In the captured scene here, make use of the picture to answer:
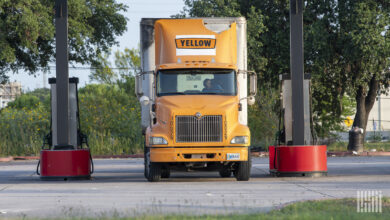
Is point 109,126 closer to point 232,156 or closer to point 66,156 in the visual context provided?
point 66,156

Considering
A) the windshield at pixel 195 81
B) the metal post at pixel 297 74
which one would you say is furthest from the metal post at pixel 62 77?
the metal post at pixel 297 74

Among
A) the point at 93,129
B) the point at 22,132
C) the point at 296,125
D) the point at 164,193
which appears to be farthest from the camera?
the point at 93,129

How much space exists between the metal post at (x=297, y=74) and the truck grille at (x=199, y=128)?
318cm

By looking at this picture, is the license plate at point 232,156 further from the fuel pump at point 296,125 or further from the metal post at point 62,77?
the metal post at point 62,77

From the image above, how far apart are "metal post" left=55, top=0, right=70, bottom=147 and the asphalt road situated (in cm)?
149

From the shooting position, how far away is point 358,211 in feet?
34.6

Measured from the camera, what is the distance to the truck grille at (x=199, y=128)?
16.9 meters

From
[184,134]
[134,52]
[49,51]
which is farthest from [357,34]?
[134,52]

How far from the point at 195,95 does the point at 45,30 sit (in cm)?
1568

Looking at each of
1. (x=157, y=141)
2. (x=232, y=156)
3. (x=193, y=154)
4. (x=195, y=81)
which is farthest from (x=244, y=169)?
(x=195, y=81)

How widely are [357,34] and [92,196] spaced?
851 inches

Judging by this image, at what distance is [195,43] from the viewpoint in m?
17.9

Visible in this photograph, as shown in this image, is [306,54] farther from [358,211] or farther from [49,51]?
[358,211]

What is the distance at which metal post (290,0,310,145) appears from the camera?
1925cm
